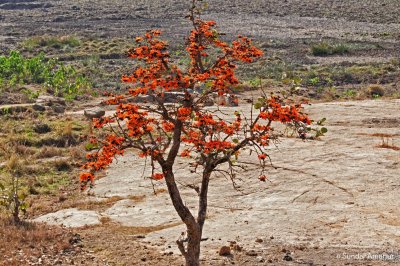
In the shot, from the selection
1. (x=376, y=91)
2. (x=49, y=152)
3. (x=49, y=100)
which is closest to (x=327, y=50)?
(x=376, y=91)

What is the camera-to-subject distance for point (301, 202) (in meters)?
14.3

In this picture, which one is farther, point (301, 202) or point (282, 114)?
point (301, 202)

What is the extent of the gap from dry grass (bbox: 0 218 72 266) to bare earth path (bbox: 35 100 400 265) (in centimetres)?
116

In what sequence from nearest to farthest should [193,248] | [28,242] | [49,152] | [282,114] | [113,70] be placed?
[282,114]
[193,248]
[28,242]
[49,152]
[113,70]

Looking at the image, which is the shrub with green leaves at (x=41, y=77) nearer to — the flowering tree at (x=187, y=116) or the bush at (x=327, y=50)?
the bush at (x=327, y=50)

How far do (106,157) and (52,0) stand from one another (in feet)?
228

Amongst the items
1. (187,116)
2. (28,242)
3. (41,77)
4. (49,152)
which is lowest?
(41,77)

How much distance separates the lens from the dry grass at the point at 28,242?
12030 mm

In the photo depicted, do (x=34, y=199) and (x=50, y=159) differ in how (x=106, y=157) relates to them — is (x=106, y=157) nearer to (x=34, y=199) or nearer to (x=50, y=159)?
(x=34, y=199)

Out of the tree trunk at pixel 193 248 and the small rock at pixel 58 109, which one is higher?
the tree trunk at pixel 193 248

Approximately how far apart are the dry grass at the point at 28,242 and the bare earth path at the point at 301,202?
3.81 ft

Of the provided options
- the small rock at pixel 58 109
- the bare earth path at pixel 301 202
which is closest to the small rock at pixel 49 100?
the small rock at pixel 58 109

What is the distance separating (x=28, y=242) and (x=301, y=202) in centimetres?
563

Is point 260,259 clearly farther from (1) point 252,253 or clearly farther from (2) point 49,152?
(2) point 49,152
